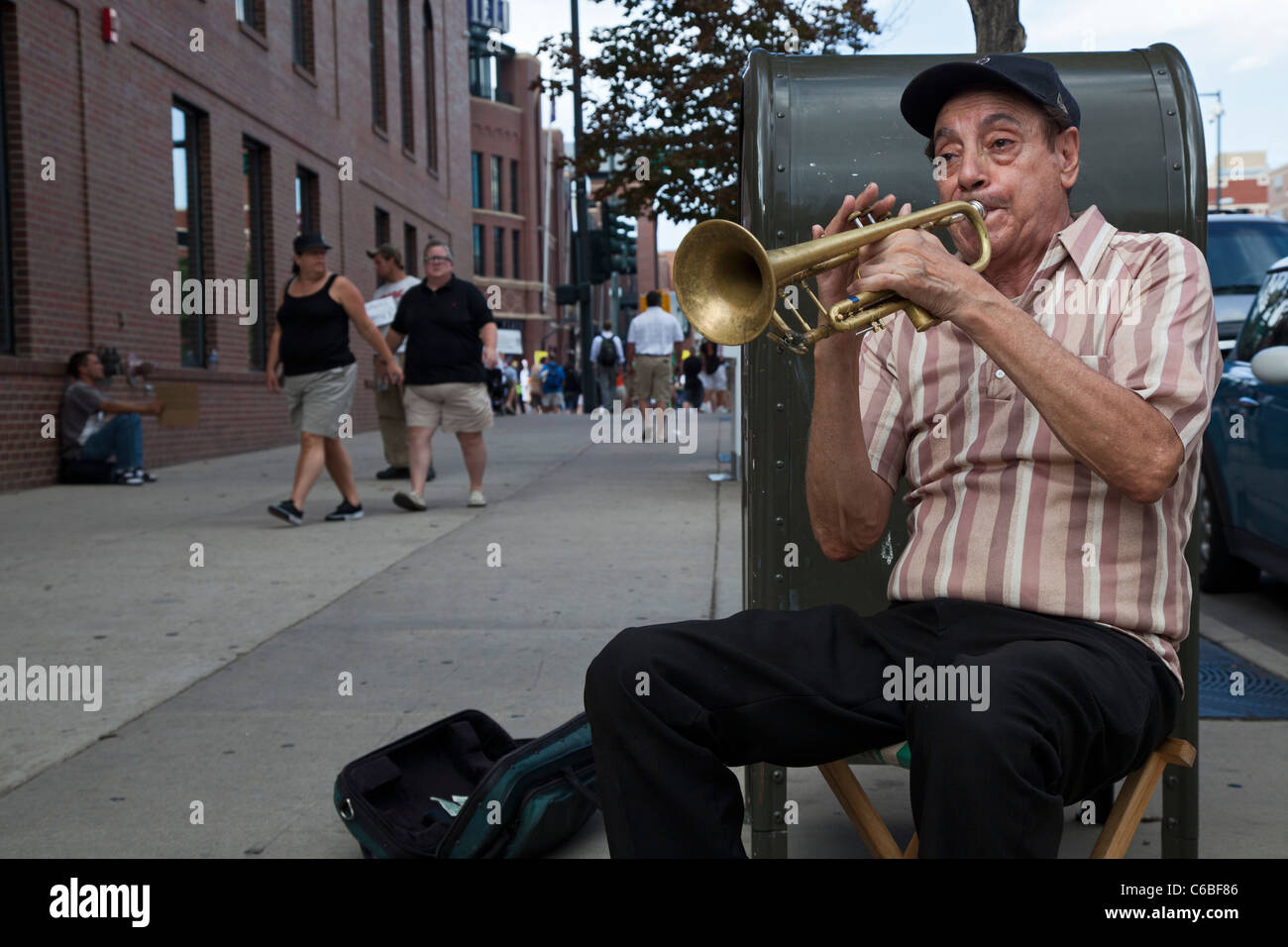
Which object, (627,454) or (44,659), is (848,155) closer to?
(44,659)

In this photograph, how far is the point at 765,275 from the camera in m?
2.15

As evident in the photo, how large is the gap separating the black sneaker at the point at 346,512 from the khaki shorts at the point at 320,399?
598 millimetres

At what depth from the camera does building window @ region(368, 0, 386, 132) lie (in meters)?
22.0

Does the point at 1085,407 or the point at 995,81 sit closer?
the point at 1085,407

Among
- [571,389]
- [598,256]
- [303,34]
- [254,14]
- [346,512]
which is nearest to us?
[346,512]

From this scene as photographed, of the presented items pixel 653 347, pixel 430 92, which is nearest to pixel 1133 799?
pixel 653 347

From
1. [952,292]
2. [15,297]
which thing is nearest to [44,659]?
[952,292]

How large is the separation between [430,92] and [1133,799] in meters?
26.0

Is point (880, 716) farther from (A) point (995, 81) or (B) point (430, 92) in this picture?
(B) point (430, 92)

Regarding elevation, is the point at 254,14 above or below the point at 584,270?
above

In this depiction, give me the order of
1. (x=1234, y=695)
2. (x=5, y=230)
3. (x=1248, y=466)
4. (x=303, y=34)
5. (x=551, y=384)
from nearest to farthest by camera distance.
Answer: (x=1234, y=695), (x=1248, y=466), (x=5, y=230), (x=303, y=34), (x=551, y=384)

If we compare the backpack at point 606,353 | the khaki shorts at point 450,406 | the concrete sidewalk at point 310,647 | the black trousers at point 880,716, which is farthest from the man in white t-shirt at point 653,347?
the black trousers at point 880,716

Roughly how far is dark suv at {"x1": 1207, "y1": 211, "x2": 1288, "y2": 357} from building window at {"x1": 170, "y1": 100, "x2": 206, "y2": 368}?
10.2 meters

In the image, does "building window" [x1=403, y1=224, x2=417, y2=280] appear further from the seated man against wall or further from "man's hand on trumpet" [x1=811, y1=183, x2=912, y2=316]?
"man's hand on trumpet" [x1=811, y1=183, x2=912, y2=316]
